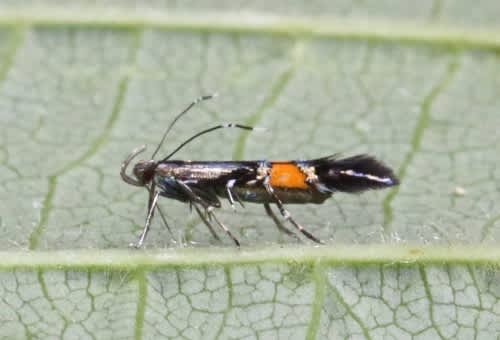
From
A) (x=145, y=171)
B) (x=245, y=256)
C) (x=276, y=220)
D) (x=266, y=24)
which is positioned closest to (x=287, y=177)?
(x=276, y=220)

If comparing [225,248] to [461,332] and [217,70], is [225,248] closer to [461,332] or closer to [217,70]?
[461,332]

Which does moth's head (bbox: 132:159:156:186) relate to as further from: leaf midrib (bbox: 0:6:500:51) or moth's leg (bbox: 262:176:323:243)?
leaf midrib (bbox: 0:6:500:51)

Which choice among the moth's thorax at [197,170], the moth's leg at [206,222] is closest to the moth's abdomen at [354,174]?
the moth's thorax at [197,170]

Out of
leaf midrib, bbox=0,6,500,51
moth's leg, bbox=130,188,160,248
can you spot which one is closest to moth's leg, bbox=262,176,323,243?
moth's leg, bbox=130,188,160,248

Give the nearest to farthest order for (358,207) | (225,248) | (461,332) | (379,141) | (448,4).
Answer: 1. (461,332)
2. (225,248)
3. (358,207)
4. (379,141)
5. (448,4)

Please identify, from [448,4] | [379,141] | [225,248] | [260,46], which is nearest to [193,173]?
[225,248]
